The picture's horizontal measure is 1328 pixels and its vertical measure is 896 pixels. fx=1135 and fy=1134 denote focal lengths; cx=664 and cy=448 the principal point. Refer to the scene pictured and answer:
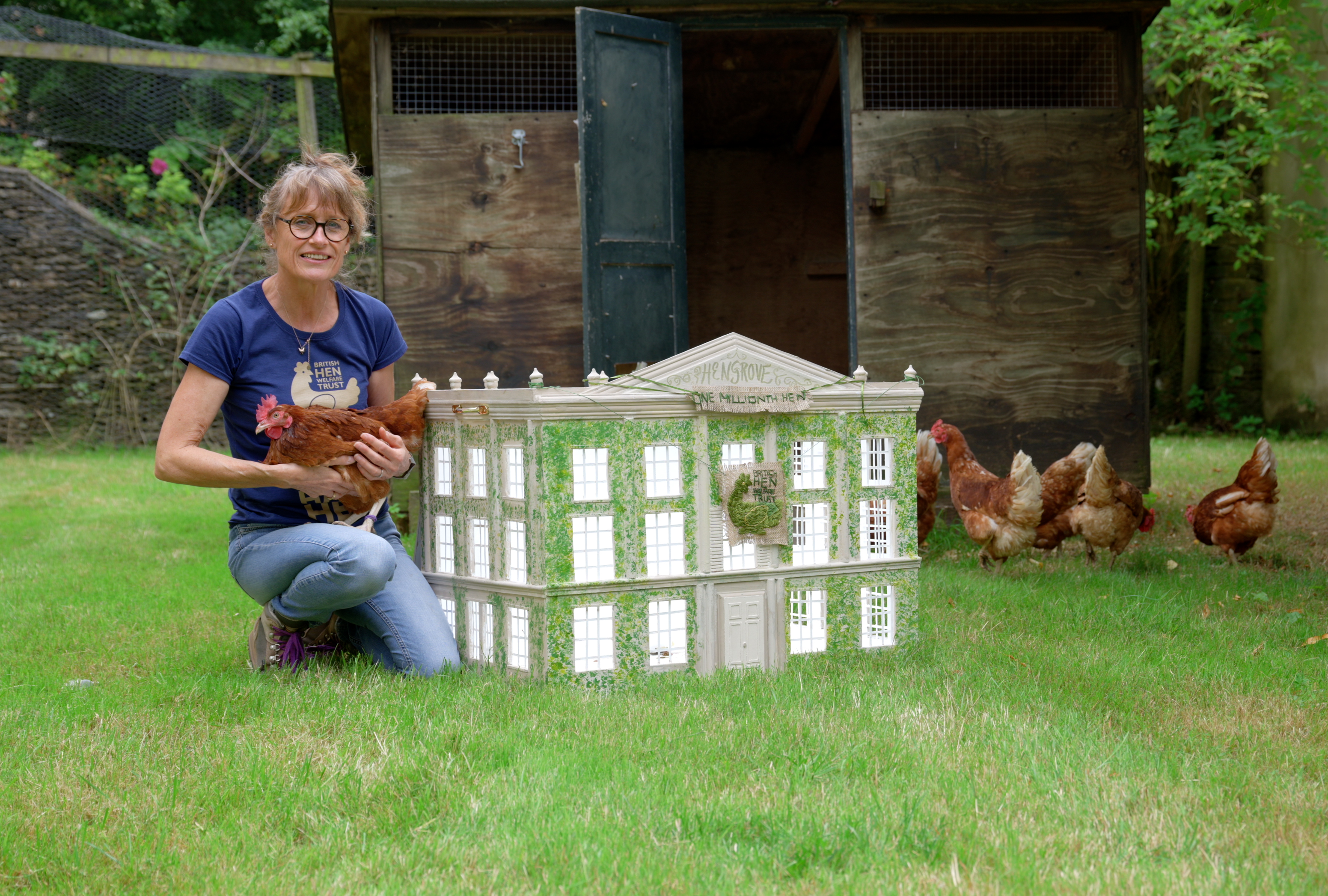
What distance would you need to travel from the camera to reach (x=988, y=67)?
776cm

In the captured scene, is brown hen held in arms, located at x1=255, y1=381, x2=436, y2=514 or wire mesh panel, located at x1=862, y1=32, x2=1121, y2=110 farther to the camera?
wire mesh panel, located at x1=862, y1=32, x2=1121, y2=110

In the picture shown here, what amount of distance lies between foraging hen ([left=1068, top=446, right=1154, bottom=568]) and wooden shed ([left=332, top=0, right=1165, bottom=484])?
163cm

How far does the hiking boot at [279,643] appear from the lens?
148 inches

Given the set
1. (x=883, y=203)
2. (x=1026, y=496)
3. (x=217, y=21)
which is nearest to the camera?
(x=1026, y=496)

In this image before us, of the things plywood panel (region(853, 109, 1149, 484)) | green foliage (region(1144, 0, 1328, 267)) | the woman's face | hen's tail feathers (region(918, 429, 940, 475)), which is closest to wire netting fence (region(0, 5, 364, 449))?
plywood panel (region(853, 109, 1149, 484))

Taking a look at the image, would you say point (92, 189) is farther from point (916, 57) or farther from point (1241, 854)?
point (1241, 854)

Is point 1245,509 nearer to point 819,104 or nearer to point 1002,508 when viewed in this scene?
point 1002,508

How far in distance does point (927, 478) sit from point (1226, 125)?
35.0 feet

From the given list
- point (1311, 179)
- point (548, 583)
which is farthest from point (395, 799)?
point (1311, 179)

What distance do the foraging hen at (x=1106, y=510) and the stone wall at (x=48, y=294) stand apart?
39.6 ft

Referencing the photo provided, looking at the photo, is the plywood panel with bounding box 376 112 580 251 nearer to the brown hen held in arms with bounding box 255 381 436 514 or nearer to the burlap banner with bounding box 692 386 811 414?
the brown hen held in arms with bounding box 255 381 436 514

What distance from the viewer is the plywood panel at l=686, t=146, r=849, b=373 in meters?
10.5

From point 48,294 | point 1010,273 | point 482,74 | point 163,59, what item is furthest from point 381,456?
point 48,294

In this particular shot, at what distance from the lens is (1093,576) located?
5.55 meters
